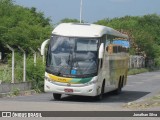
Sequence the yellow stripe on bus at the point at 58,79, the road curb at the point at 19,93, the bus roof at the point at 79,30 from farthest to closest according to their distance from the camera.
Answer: the road curb at the point at 19,93, the bus roof at the point at 79,30, the yellow stripe on bus at the point at 58,79

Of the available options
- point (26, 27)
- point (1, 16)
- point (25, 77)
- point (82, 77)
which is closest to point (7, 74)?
point (25, 77)

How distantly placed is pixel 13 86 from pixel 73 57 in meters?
5.26

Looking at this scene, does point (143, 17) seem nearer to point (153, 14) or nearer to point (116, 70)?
point (153, 14)

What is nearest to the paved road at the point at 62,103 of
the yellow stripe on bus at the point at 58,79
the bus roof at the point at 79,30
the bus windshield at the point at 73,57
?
the yellow stripe on bus at the point at 58,79

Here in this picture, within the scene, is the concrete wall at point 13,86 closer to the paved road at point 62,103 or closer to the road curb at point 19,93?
the road curb at point 19,93

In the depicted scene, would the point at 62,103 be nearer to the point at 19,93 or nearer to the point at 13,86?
the point at 19,93

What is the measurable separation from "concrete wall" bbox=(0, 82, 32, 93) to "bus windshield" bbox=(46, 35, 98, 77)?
380 cm

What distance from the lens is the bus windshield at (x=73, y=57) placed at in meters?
22.5

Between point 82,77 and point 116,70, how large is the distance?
580 centimetres

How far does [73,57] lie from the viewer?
22.6m

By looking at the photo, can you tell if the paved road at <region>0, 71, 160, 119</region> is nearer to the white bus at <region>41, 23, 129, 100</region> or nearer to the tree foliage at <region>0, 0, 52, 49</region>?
the white bus at <region>41, 23, 129, 100</region>

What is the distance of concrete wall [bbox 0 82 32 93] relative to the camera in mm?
25659

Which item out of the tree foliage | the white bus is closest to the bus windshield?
the white bus

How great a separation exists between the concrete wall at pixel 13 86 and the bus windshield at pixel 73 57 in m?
3.80
